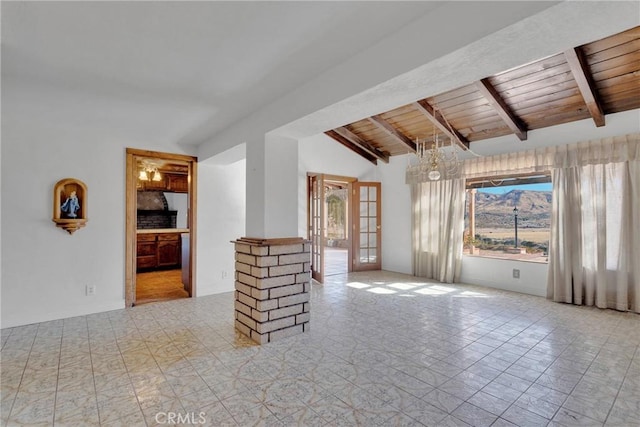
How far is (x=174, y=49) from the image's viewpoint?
1970 millimetres

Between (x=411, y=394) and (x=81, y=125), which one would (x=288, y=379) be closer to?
(x=411, y=394)

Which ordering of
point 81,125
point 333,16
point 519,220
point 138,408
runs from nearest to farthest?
A: point 333,16 → point 138,408 → point 81,125 → point 519,220

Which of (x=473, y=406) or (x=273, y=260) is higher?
(x=273, y=260)

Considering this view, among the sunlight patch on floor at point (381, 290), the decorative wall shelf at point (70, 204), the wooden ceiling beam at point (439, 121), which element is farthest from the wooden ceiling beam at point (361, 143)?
the decorative wall shelf at point (70, 204)

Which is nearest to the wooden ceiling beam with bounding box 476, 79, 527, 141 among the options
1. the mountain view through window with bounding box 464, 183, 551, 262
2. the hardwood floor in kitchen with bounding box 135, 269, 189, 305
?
the mountain view through window with bounding box 464, 183, 551, 262

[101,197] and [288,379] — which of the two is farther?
[101,197]

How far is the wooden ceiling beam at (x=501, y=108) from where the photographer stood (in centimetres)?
374

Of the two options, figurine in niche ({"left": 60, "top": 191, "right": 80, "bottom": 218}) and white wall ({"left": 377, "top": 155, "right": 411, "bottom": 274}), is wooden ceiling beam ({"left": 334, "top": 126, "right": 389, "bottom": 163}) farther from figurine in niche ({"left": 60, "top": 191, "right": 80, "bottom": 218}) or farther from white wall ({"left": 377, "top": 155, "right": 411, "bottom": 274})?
figurine in niche ({"left": 60, "top": 191, "right": 80, "bottom": 218})

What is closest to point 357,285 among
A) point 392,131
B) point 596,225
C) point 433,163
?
point 433,163

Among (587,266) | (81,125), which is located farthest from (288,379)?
(587,266)

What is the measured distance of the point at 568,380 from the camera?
214cm

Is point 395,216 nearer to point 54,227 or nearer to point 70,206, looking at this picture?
point 70,206

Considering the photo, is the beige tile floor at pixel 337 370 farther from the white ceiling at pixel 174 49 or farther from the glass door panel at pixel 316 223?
the white ceiling at pixel 174 49

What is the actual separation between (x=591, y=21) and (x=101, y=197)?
4684 millimetres
